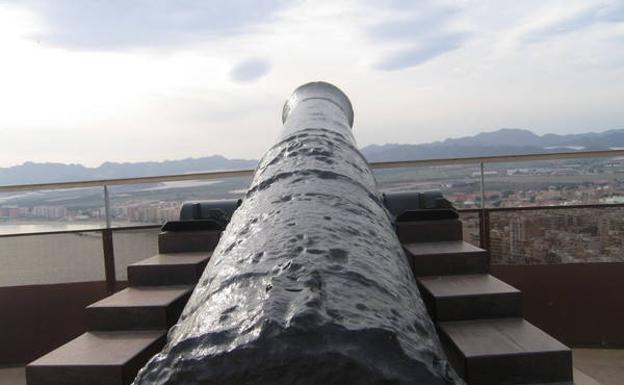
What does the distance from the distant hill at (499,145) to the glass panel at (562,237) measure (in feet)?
3.60

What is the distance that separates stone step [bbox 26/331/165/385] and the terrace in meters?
2.43

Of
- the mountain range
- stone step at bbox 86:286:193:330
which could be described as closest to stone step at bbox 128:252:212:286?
stone step at bbox 86:286:193:330

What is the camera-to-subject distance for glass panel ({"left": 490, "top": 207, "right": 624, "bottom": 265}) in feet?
17.8

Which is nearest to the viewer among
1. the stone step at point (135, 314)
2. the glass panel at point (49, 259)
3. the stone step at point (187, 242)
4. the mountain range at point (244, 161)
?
the stone step at point (135, 314)

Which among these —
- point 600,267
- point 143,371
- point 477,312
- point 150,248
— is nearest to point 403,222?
point 477,312

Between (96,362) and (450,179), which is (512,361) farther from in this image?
(450,179)

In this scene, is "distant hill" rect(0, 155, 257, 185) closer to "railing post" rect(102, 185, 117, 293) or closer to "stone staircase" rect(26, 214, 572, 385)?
"railing post" rect(102, 185, 117, 293)

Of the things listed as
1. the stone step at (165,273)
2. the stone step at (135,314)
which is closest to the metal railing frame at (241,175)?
the stone step at (165,273)

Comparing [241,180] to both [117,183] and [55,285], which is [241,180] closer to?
[117,183]

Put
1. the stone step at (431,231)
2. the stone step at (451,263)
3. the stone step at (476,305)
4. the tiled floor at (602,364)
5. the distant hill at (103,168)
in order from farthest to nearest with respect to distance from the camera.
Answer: the distant hill at (103,168)
the tiled floor at (602,364)
the stone step at (431,231)
the stone step at (451,263)
the stone step at (476,305)

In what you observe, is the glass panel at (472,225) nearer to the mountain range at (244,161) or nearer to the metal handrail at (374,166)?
the metal handrail at (374,166)

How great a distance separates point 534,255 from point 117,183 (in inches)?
162

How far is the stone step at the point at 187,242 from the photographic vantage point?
4.31 m

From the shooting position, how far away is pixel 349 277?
147 centimetres
